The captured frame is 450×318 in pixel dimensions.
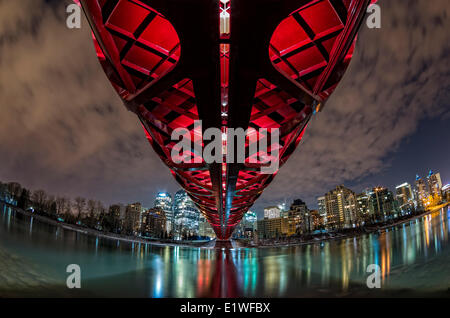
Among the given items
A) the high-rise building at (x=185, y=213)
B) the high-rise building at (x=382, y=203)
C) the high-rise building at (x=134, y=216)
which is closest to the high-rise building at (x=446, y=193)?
the high-rise building at (x=382, y=203)

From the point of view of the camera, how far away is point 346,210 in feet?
317

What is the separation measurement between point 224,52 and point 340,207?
112 meters

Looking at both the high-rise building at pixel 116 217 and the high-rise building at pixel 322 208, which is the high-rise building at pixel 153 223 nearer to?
the high-rise building at pixel 116 217

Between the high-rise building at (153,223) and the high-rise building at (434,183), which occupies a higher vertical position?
the high-rise building at (434,183)

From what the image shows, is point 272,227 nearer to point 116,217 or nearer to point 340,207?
point 340,207

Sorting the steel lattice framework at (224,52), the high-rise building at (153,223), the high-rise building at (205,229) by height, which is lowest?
the high-rise building at (205,229)

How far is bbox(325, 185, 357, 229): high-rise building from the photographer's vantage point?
90.7 m

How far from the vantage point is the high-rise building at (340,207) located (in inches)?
3571

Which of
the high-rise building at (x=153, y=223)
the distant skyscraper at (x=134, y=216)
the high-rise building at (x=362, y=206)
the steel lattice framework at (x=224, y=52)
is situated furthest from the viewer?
the high-rise building at (x=153, y=223)

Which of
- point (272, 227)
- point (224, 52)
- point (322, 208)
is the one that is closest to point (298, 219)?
point (322, 208)

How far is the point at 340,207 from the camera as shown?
101 m

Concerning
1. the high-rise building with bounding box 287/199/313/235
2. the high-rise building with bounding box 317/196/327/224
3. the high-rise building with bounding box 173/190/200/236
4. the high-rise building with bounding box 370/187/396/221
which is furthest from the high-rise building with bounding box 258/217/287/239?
the high-rise building with bounding box 370/187/396/221

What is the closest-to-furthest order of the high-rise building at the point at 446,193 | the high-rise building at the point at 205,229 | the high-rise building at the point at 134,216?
the high-rise building at the point at 446,193, the high-rise building at the point at 134,216, the high-rise building at the point at 205,229

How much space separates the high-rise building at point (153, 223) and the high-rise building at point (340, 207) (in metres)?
76.3
